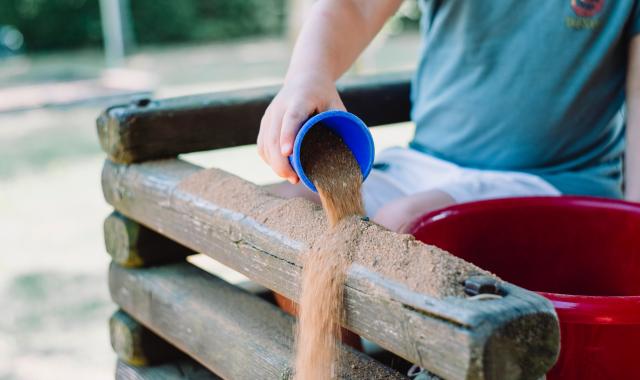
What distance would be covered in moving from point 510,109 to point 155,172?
2.97 ft

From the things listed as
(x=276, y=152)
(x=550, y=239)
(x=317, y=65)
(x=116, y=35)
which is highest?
(x=317, y=65)

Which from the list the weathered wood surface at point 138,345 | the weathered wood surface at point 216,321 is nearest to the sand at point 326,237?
the weathered wood surface at point 216,321

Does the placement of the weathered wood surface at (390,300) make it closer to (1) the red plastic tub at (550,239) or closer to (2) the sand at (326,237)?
(2) the sand at (326,237)

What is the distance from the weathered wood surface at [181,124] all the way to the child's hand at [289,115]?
640mm

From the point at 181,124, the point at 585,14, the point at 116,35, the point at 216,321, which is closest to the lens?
the point at 216,321

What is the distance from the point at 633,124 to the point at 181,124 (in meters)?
1.15

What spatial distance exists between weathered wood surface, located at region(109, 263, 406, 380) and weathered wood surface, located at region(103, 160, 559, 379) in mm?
169

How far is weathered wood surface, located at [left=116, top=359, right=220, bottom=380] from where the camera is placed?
2002 millimetres

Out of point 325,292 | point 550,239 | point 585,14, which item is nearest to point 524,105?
point 585,14

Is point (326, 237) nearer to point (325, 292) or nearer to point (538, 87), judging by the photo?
point (325, 292)

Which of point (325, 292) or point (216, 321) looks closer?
point (325, 292)

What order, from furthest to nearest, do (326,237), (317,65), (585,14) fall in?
1. (585,14)
2. (317,65)
3. (326,237)

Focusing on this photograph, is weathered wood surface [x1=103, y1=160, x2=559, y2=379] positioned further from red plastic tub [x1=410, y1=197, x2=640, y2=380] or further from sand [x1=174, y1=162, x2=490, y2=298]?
red plastic tub [x1=410, y1=197, x2=640, y2=380]

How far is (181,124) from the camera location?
6.67 feet
